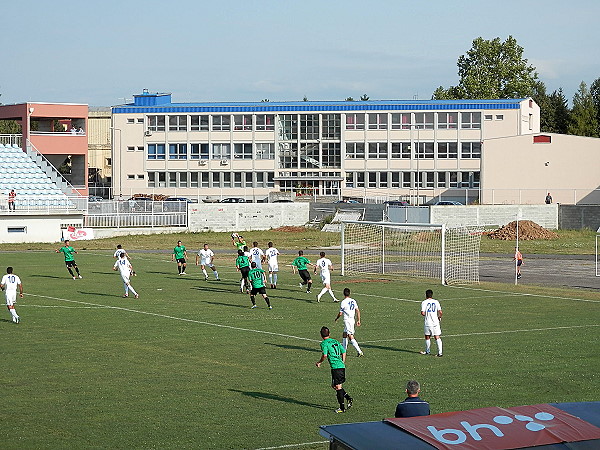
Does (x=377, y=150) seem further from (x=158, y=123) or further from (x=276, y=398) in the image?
(x=276, y=398)

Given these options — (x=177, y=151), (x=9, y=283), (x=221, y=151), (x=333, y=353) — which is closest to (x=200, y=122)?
(x=221, y=151)

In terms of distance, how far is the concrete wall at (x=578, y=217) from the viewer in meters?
65.4

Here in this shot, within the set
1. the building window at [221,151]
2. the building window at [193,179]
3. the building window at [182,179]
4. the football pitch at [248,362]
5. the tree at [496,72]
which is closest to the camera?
the football pitch at [248,362]

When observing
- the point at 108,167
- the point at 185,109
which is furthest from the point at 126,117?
the point at 108,167

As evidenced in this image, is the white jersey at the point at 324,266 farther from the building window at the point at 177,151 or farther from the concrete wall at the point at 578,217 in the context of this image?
the building window at the point at 177,151

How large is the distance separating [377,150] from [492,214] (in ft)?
91.4

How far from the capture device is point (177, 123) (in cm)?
9656

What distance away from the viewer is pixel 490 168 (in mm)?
79500

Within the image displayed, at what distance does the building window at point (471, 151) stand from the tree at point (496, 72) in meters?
21.5

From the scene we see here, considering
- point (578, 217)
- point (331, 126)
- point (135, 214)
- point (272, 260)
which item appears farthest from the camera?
point (331, 126)

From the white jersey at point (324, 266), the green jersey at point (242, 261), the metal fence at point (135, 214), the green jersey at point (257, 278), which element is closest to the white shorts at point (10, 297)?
the green jersey at point (257, 278)

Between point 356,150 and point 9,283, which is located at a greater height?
point 356,150

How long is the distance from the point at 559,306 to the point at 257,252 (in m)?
11.5

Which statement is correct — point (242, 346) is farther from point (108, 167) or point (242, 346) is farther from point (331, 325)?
point (108, 167)
